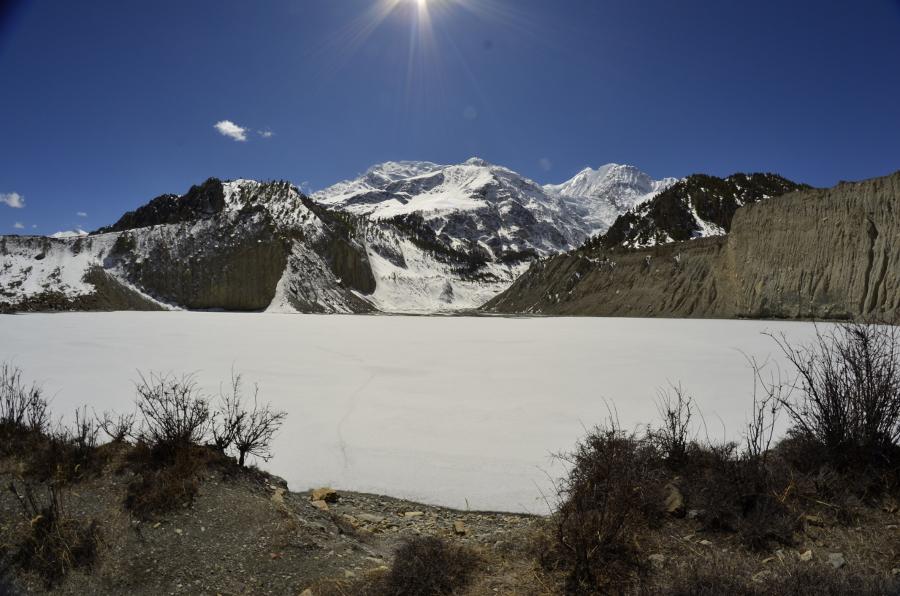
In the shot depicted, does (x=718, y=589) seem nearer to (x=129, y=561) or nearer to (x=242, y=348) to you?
(x=129, y=561)

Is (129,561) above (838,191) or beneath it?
beneath

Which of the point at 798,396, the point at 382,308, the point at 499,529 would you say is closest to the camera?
the point at 499,529

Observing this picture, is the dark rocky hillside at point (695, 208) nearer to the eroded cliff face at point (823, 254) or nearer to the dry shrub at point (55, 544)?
the eroded cliff face at point (823, 254)

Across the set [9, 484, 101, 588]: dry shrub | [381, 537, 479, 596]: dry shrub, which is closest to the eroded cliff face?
[381, 537, 479, 596]: dry shrub

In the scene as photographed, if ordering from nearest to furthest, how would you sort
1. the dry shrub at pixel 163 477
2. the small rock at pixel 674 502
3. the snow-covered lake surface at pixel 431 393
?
the dry shrub at pixel 163 477 → the small rock at pixel 674 502 → the snow-covered lake surface at pixel 431 393

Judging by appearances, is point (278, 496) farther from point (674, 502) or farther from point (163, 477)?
point (674, 502)

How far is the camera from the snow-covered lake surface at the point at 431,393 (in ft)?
18.1

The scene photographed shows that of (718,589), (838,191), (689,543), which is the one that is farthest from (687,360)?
(838,191)

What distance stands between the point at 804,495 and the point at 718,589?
207 cm

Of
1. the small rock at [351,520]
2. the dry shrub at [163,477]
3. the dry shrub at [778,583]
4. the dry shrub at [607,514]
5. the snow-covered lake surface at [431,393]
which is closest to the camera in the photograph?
the dry shrub at [778,583]

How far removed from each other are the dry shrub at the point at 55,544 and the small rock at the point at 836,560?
5484 mm

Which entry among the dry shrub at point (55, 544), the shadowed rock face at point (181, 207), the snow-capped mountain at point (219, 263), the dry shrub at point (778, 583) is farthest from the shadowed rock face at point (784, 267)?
the shadowed rock face at point (181, 207)

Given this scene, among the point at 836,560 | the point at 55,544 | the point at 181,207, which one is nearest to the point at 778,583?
the point at 836,560

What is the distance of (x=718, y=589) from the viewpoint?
8.86 feet
